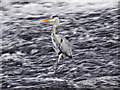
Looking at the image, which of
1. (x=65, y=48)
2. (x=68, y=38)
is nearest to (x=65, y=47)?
(x=65, y=48)

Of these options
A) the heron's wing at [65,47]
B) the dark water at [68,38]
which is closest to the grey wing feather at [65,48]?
the heron's wing at [65,47]

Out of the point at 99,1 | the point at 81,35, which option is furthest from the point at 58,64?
the point at 99,1

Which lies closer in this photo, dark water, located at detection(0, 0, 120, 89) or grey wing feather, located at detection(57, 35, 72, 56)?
dark water, located at detection(0, 0, 120, 89)

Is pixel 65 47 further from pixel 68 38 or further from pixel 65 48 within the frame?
pixel 68 38

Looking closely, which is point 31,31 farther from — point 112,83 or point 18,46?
point 112,83

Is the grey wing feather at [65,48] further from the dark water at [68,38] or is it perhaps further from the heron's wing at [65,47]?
the dark water at [68,38]

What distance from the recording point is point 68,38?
31.8 ft

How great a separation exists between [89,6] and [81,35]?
2.85 meters

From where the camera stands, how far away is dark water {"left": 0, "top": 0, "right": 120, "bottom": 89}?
7266mm

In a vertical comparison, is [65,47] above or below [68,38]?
above

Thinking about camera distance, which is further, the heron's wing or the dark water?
the heron's wing

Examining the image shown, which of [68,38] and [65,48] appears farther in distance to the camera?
[68,38]

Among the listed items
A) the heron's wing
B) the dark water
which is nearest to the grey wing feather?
the heron's wing

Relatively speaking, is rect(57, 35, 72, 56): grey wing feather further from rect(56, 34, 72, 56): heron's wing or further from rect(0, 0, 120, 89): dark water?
rect(0, 0, 120, 89): dark water
